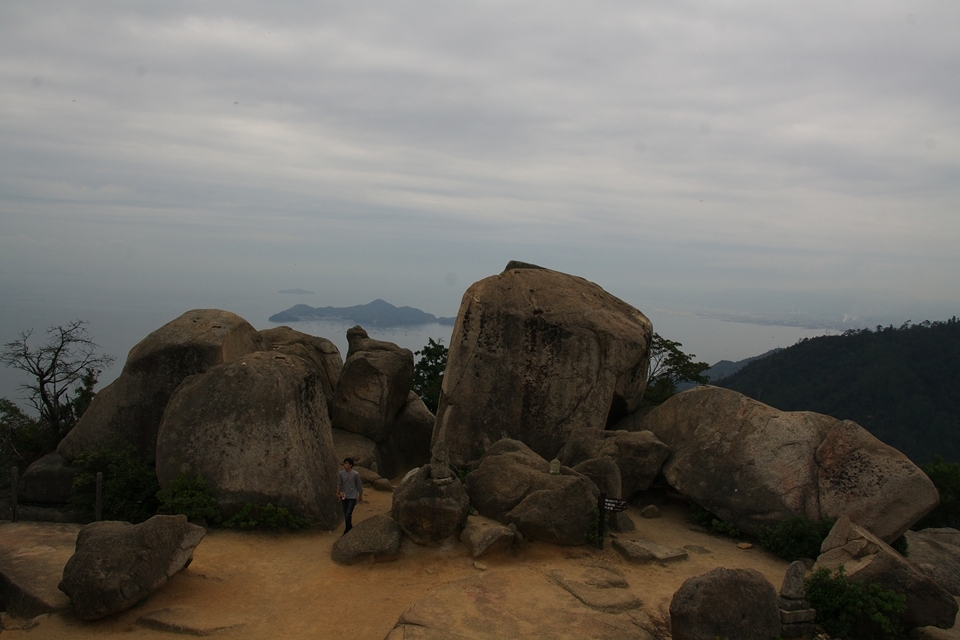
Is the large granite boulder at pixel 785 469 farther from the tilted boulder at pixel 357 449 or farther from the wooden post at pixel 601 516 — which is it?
the tilted boulder at pixel 357 449

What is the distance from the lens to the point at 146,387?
18.0 metres

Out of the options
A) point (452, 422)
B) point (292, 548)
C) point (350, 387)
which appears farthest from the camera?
point (350, 387)

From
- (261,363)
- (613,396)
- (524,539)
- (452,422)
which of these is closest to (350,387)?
(452,422)

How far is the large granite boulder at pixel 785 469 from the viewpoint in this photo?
15672 mm

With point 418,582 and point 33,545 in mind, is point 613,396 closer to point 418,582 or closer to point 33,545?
point 418,582

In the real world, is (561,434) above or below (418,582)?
above

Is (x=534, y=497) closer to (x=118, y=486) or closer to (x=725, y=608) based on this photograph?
(x=725, y=608)

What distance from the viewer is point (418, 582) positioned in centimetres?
1297

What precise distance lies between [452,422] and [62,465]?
9.18 metres

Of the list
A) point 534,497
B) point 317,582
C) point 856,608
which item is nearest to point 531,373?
point 534,497

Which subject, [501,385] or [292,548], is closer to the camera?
[292,548]

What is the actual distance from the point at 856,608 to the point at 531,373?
9.94 meters

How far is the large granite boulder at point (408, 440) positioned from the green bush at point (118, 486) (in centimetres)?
729

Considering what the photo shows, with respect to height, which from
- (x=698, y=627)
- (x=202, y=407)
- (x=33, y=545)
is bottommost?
(x=33, y=545)
